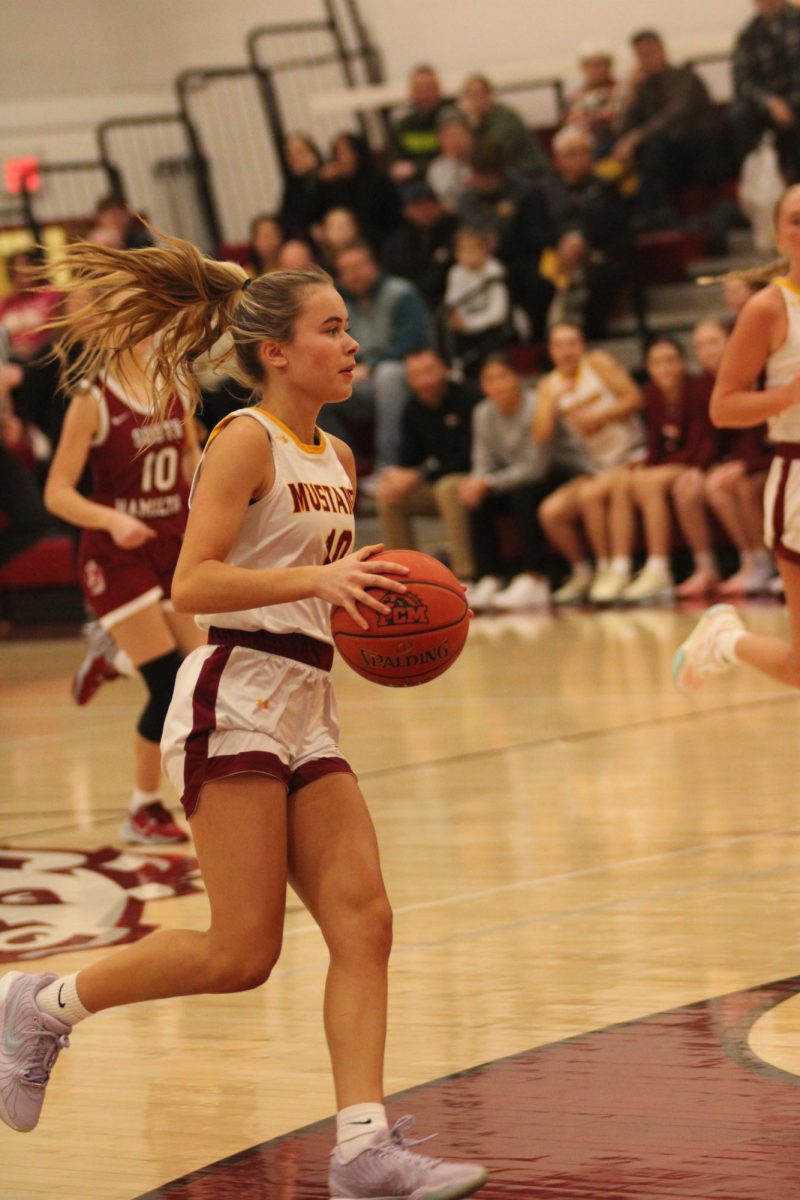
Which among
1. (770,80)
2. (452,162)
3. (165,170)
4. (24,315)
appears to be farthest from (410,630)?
(165,170)

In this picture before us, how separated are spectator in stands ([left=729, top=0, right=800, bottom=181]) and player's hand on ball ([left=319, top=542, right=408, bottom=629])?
420 inches

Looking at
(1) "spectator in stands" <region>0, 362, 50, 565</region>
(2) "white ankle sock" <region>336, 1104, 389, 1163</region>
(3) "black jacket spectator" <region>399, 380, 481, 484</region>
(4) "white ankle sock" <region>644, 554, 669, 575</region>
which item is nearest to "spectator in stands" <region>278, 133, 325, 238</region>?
(3) "black jacket spectator" <region>399, 380, 481, 484</region>

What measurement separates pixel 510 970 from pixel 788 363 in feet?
7.01

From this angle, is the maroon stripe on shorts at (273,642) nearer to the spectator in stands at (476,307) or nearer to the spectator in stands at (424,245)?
the spectator in stands at (476,307)

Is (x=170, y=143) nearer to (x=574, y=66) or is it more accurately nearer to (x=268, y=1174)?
(x=574, y=66)

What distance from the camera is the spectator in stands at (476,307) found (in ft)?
45.8

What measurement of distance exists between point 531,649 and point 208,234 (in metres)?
8.39

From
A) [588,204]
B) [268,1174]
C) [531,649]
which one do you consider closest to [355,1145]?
[268,1174]

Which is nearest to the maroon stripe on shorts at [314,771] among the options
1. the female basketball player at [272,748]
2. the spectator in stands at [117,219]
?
the female basketball player at [272,748]

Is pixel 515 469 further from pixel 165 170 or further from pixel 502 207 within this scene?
pixel 165 170

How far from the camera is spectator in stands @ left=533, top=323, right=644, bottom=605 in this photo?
1237 centimetres

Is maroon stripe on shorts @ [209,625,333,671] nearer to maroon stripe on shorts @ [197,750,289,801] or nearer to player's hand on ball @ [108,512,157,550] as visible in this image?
maroon stripe on shorts @ [197,750,289,801]

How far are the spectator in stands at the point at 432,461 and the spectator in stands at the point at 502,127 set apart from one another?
7.60ft

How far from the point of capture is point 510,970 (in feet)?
14.7
